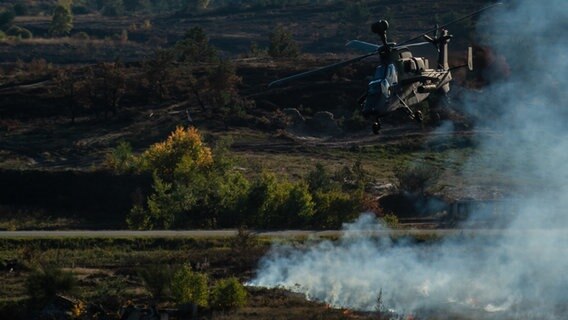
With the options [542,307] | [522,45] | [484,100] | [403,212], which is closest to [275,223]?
[403,212]

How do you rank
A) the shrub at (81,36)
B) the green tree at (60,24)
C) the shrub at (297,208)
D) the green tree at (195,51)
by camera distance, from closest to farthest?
the shrub at (297,208) → the green tree at (195,51) → the shrub at (81,36) → the green tree at (60,24)

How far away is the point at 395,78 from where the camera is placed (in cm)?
4078

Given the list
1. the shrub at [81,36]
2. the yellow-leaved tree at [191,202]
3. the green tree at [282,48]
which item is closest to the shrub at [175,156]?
the yellow-leaved tree at [191,202]

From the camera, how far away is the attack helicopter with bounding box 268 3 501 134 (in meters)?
39.7

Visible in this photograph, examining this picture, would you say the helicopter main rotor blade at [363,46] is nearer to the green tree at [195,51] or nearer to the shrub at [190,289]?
the shrub at [190,289]

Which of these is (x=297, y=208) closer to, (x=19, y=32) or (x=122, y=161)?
(x=122, y=161)

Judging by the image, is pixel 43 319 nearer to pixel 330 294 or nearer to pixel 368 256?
pixel 330 294

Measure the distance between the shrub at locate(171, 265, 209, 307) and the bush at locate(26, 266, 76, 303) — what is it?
451 cm

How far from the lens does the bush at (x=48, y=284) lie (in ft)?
137

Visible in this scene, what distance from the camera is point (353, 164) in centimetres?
7438

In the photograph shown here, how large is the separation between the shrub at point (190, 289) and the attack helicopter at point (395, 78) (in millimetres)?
8161

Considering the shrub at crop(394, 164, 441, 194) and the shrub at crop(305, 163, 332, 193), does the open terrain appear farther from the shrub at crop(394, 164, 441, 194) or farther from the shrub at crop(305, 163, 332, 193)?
the shrub at crop(305, 163, 332, 193)

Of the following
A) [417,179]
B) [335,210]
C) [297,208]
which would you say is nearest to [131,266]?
[297,208]

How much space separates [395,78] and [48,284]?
627 inches
